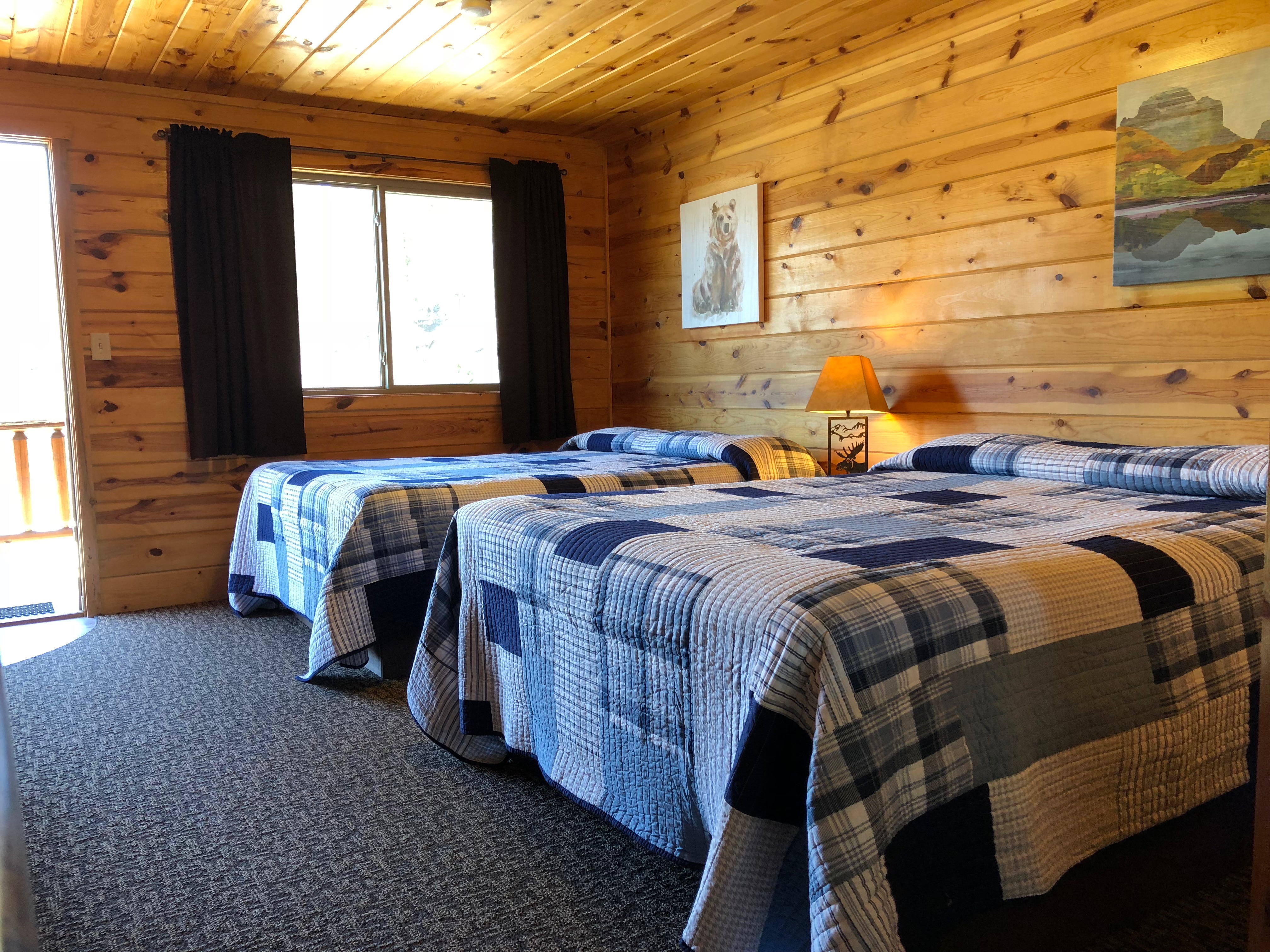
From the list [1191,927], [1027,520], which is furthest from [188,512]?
[1191,927]

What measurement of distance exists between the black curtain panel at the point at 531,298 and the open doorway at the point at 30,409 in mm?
2415

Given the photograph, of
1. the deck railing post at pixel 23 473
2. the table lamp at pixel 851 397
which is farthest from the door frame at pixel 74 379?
the table lamp at pixel 851 397

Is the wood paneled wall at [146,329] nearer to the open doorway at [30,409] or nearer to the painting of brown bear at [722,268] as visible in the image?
the open doorway at [30,409]

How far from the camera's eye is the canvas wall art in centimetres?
402

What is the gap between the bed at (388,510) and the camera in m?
2.71

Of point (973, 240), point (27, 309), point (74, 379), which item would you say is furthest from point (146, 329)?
point (973, 240)

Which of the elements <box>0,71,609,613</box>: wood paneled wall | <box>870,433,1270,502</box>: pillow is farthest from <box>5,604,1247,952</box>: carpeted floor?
<box>0,71,609,613</box>: wood paneled wall

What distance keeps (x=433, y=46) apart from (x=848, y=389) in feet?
6.45

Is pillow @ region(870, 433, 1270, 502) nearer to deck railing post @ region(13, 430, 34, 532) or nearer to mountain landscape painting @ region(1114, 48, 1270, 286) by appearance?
mountain landscape painting @ region(1114, 48, 1270, 286)

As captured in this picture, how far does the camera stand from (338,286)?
437 centimetres

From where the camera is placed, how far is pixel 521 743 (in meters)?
1.91

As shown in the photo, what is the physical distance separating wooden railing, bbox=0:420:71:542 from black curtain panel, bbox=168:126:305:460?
7.62ft

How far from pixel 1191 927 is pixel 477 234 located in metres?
4.07

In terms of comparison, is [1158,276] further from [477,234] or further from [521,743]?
[477,234]
